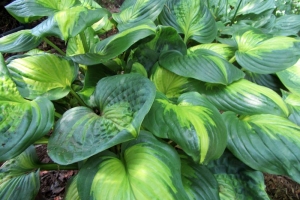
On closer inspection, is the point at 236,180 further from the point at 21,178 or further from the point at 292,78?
the point at 21,178

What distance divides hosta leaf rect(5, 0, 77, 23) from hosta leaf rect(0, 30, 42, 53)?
80 mm

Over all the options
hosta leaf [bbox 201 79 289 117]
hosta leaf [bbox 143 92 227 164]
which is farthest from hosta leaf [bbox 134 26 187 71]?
hosta leaf [bbox 143 92 227 164]

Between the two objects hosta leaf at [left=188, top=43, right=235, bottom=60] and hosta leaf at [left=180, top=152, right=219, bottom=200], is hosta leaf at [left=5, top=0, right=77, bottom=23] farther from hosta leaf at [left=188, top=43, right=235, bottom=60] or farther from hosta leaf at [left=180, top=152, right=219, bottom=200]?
hosta leaf at [left=180, top=152, right=219, bottom=200]

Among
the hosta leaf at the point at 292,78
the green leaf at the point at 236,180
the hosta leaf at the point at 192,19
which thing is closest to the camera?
the green leaf at the point at 236,180

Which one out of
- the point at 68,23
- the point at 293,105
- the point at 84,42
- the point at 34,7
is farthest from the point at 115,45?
the point at 293,105

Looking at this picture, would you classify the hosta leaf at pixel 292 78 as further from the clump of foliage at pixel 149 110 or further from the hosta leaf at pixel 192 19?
the hosta leaf at pixel 192 19

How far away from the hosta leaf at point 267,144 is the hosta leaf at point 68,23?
548 millimetres

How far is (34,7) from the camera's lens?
1.02m

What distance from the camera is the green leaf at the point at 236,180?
2.73 feet

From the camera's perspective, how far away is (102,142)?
0.63 m

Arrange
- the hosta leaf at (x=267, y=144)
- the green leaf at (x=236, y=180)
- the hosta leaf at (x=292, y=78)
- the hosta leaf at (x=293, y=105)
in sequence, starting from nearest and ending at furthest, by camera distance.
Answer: the hosta leaf at (x=267, y=144) → the green leaf at (x=236, y=180) → the hosta leaf at (x=293, y=105) → the hosta leaf at (x=292, y=78)

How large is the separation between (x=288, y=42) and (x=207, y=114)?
607 millimetres

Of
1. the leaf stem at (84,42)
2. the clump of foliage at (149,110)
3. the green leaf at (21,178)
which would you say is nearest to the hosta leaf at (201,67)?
the clump of foliage at (149,110)

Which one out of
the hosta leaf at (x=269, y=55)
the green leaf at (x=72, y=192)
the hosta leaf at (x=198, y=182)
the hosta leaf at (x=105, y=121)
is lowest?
the green leaf at (x=72, y=192)
